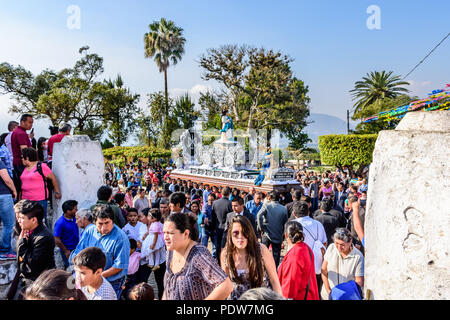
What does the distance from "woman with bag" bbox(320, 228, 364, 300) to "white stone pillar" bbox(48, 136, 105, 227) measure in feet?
12.2

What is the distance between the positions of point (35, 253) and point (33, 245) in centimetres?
8

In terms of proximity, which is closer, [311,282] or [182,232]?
[182,232]

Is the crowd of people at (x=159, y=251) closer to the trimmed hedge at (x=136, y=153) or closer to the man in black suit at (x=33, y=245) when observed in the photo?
the man in black suit at (x=33, y=245)

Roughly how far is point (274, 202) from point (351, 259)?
2.36m

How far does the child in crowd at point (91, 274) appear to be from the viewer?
264 cm

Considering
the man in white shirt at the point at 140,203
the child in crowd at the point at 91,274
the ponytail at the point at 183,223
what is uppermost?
the ponytail at the point at 183,223

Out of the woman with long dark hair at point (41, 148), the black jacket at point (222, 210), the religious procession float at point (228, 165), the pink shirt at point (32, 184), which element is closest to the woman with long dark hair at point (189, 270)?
the pink shirt at point (32, 184)

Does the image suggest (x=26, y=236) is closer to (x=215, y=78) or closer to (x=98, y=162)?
(x=98, y=162)

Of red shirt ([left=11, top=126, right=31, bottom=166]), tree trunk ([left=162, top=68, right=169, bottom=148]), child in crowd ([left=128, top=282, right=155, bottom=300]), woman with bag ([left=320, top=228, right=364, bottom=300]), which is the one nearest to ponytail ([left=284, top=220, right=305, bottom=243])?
woman with bag ([left=320, top=228, right=364, bottom=300])

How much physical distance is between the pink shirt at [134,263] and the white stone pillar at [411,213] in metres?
2.98

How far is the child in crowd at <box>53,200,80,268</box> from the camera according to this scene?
421 centimetres

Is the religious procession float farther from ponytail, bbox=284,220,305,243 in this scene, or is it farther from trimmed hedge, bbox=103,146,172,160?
ponytail, bbox=284,220,305,243
